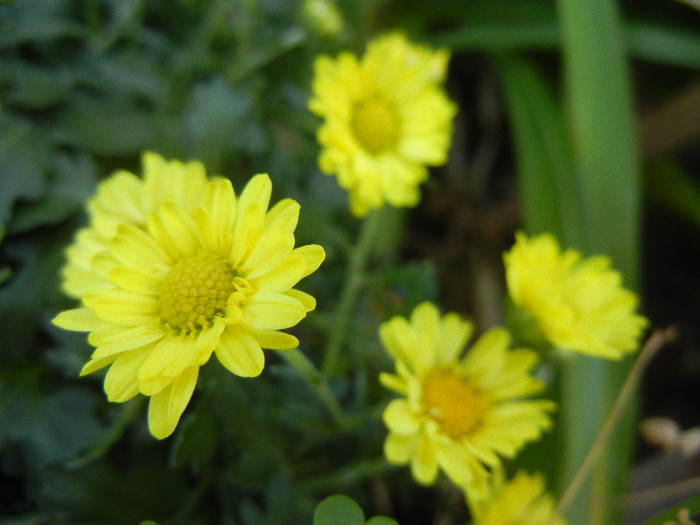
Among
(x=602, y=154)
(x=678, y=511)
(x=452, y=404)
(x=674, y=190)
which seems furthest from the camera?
(x=674, y=190)

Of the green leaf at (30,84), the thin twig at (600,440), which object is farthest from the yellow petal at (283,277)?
the green leaf at (30,84)

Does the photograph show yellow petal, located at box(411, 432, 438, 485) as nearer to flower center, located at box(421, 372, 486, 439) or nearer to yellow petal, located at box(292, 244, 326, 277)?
flower center, located at box(421, 372, 486, 439)

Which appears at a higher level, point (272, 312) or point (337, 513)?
point (272, 312)

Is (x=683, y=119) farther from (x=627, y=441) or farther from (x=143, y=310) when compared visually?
(x=143, y=310)

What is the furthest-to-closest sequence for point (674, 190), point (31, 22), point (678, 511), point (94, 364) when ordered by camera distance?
point (674, 190) < point (31, 22) < point (678, 511) < point (94, 364)

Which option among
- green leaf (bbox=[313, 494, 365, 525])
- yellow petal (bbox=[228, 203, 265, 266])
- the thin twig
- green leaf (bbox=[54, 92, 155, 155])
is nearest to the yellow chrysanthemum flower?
the thin twig

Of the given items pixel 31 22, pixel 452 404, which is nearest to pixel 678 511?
pixel 452 404

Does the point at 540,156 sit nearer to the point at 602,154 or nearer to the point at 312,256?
the point at 602,154
